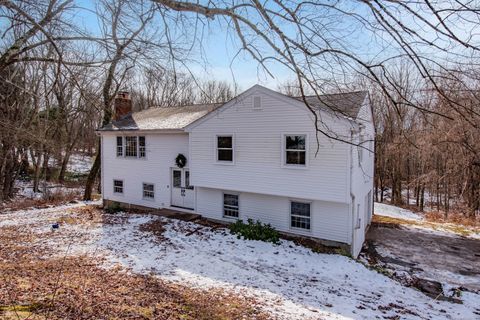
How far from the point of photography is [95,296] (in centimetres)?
612

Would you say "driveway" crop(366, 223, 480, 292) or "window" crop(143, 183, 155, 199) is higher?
"window" crop(143, 183, 155, 199)

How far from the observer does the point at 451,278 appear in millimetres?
10312

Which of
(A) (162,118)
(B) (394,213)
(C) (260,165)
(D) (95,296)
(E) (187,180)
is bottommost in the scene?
(B) (394,213)

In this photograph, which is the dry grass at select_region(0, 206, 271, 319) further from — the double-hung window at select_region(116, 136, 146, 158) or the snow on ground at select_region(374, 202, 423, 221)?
the snow on ground at select_region(374, 202, 423, 221)

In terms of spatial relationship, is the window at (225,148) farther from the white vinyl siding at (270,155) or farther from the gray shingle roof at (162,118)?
the gray shingle roof at (162,118)

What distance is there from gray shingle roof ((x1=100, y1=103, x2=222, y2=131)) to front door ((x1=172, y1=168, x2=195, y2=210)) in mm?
2332

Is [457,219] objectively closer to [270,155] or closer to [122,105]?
[270,155]

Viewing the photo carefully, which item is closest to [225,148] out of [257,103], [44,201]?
[257,103]

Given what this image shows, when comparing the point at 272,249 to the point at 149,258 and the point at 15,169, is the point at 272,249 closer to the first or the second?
the point at 149,258

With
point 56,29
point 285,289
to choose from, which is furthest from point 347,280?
point 56,29

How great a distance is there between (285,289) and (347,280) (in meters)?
2.34

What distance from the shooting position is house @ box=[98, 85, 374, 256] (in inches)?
435

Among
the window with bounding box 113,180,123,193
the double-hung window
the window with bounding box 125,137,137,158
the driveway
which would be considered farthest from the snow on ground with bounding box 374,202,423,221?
the window with bounding box 113,180,123,193

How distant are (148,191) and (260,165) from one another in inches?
288
